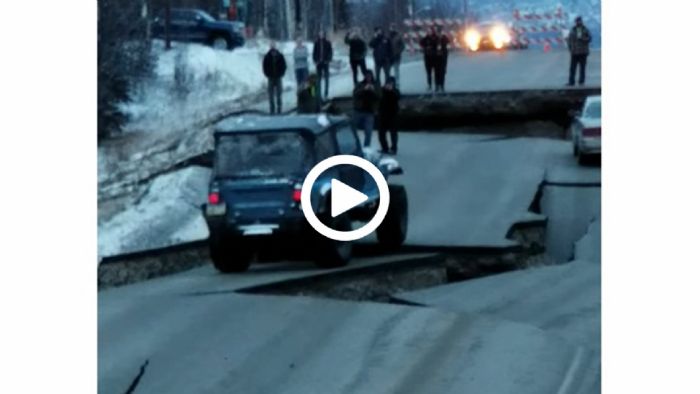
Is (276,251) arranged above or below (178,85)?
below

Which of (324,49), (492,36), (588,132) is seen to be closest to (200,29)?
(324,49)

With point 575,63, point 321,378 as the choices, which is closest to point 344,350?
point 321,378

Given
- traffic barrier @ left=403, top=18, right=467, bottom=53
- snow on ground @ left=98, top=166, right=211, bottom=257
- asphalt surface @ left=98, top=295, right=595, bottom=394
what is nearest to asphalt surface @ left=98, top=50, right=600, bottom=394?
asphalt surface @ left=98, top=295, right=595, bottom=394

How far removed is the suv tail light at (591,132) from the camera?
6039 millimetres

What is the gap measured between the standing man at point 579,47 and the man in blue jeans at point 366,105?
57 cm

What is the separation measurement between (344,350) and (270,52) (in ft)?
2.87

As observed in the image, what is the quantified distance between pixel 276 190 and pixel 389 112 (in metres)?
0.45

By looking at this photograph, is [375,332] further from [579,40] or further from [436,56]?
[579,40]

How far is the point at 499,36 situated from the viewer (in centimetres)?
623

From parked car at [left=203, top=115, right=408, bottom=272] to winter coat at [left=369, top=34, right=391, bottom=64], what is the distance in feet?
0.82

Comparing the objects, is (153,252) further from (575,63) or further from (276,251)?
(575,63)

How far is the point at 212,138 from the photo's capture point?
603 centimetres

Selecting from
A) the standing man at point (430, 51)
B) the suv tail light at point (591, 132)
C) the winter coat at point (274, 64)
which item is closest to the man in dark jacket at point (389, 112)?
the standing man at point (430, 51)

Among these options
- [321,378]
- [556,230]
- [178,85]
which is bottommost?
[321,378]
